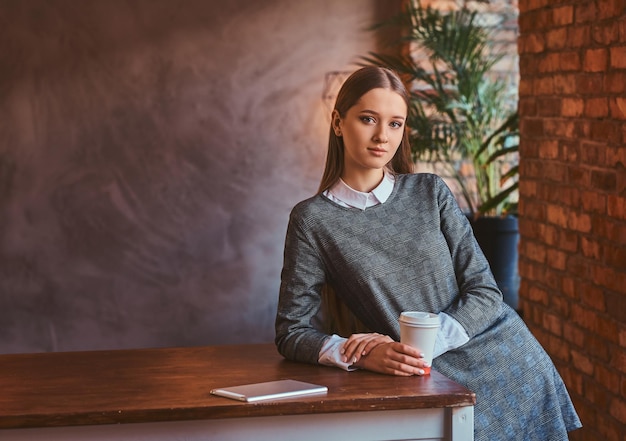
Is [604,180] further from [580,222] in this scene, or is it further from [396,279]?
[396,279]

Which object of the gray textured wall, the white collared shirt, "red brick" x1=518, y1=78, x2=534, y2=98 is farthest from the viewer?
the gray textured wall

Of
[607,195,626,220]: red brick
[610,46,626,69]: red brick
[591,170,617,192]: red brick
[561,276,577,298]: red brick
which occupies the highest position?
[610,46,626,69]: red brick

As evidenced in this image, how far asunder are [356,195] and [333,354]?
0.38 meters

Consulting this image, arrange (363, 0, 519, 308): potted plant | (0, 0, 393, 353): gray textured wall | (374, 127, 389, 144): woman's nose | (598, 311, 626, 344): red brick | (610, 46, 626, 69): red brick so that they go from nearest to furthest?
(374, 127, 389, 144): woman's nose → (610, 46, 626, 69): red brick → (598, 311, 626, 344): red brick → (363, 0, 519, 308): potted plant → (0, 0, 393, 353): gray textured wall

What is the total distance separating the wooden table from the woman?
6.7 inches

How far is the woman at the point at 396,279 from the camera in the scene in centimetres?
204

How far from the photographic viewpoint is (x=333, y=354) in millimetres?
1964

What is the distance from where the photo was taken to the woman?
2035 millimetres

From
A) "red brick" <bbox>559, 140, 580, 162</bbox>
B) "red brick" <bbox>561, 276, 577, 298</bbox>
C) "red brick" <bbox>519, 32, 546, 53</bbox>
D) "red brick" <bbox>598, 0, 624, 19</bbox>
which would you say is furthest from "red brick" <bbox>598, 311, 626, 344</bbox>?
"red brick" <bbox>519, 32, 546, 53</bbox>

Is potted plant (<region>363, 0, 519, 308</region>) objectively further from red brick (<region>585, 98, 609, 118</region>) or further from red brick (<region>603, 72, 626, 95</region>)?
red brick (<region>603, 72, 626, 95</region>)

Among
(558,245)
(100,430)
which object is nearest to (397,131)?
(100,430)

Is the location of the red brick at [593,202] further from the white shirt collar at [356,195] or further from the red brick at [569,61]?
the white shirt collar at [356,195]

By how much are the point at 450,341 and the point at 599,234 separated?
1117mm

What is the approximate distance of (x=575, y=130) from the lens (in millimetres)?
3098
